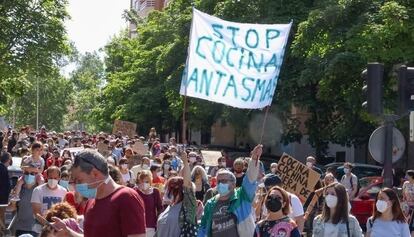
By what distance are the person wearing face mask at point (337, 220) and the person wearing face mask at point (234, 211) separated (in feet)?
2.83

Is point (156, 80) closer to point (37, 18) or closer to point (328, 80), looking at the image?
point (37, 18)

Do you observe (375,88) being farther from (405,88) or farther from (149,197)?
(149,197)

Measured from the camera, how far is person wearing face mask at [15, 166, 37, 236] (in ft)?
38.9

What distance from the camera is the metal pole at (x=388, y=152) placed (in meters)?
12.5

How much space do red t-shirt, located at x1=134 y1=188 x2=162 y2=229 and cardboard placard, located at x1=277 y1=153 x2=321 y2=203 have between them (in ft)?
13.1

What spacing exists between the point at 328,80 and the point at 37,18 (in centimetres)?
1675

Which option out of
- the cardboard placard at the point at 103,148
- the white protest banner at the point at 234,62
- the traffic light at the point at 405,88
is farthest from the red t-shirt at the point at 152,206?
the cardboard placard at the point at 103,148

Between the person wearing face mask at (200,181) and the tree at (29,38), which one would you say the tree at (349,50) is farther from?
the person wearing face mask at (200,181)

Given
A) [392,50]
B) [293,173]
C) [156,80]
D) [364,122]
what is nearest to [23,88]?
[156,80]

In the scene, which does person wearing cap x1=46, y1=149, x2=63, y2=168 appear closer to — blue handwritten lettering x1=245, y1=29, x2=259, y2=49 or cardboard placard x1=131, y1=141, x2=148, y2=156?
cardboard placard x1=131, y1=141, x2=148, y2=156

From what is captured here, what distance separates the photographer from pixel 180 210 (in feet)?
30.0

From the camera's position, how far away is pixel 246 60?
10.5m

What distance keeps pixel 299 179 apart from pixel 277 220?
7460mm

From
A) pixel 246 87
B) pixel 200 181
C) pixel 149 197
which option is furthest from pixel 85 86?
pixel 246 87
